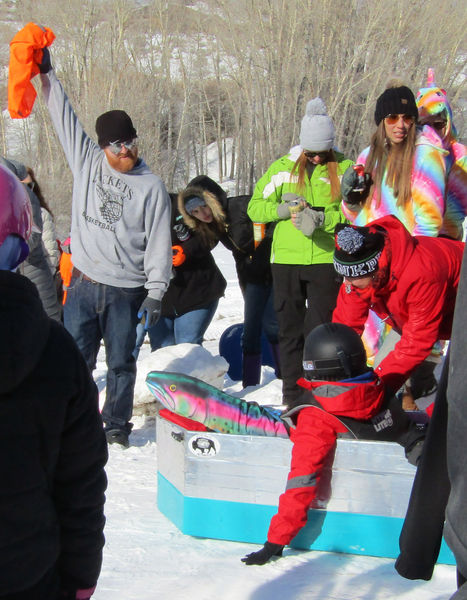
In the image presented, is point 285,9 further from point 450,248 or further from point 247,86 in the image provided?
point 450,248

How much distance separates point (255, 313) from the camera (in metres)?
5.02

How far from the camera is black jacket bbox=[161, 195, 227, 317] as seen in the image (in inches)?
181

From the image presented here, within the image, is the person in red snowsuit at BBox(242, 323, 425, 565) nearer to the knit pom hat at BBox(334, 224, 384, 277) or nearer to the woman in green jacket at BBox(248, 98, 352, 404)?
the knit pom hat at BBox(334, 224, 384, 277)

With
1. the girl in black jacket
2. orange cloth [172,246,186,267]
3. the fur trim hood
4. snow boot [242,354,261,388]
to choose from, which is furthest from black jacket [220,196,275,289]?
snow boot [242,354,261,388]

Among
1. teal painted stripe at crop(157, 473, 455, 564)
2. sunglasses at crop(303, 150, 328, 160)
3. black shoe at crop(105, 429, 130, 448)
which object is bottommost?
black shoe at crop(105, 429, 130, 448)

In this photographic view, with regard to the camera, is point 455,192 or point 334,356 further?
point 455,192

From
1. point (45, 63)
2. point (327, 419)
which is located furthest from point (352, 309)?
point (45, 63)

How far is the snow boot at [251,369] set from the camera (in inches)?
199

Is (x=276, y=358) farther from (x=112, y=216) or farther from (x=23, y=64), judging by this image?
(x=23, y=64)

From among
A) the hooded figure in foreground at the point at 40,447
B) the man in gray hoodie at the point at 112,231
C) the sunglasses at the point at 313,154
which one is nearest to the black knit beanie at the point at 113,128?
the man in gray hoodie at the point at 112,231

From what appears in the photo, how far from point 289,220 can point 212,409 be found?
58.7 inches

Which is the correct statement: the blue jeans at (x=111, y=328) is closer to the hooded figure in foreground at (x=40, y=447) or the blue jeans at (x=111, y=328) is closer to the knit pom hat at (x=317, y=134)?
the knit pom hat at (x=317, y=134)

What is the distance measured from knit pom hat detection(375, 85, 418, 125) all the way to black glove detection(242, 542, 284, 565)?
213cm

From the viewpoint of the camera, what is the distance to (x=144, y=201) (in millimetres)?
3574
